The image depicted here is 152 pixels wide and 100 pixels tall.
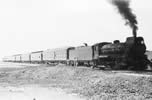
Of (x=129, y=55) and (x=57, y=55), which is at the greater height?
(x=57, y=55)

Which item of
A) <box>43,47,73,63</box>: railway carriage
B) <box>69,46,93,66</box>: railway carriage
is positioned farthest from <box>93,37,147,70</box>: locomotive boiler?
<box>43,47,73,63</box>: railway carriage

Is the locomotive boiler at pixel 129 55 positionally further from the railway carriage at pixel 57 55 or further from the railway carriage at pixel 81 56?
the railway carriage at pixel 57 55

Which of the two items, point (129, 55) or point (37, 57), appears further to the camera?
point (37, 57)

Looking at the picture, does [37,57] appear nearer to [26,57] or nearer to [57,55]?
[26,57]

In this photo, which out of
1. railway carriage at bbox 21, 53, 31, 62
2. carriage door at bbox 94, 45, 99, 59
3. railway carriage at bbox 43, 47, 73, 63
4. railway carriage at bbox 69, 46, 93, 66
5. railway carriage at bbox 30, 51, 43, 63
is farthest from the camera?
railway carriage at bbox 21, 53, 31, 62

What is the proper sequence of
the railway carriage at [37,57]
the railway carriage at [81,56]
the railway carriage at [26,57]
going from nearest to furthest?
1. the railway carriage at [81,56]
2. the railway carriage at [37,57]
3. the railway carriage at [26,57]

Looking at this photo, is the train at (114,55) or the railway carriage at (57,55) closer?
the train at (114,55)

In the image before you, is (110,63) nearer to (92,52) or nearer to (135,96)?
(92,52)

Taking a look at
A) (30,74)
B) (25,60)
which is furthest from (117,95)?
(25,60)

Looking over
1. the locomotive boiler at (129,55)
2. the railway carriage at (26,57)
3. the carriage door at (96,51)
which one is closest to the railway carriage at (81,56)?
the carriage door at (96,51)

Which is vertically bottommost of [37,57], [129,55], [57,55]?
[129,55]

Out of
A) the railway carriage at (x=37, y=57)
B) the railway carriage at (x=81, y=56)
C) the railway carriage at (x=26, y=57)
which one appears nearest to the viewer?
the railway carriage at (x=81, y=56)

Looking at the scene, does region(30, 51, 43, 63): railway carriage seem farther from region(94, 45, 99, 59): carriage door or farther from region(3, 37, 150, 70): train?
region(94, 45, 99, 59): carriage door

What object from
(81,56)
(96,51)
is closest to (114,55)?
(96,51)
